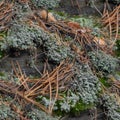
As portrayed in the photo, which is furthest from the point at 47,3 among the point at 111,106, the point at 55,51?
the point at 111,106

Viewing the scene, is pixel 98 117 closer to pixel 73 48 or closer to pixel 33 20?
pixel 73 48

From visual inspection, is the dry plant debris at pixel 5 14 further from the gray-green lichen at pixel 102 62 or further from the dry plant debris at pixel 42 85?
the gray-green lichen at pixel 102 62

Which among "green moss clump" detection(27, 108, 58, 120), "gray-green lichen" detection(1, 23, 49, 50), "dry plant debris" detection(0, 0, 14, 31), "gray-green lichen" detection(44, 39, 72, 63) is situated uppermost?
"dry plant debris" detection(0, 0, 14, 31)

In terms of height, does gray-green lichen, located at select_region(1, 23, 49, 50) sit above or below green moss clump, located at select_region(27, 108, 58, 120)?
above

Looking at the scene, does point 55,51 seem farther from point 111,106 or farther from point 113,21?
point 113,21

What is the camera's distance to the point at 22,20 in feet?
8.09

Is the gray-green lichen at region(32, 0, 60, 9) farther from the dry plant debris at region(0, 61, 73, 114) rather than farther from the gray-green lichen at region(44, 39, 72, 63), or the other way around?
the dry plant debris at region(0, 61, 73, 114)

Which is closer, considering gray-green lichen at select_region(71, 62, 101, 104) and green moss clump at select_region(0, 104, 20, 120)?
green moss clump at select_region(0, 104, 20, 120)

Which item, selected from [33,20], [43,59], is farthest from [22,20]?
[43,59]

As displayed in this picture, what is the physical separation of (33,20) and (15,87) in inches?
22.1

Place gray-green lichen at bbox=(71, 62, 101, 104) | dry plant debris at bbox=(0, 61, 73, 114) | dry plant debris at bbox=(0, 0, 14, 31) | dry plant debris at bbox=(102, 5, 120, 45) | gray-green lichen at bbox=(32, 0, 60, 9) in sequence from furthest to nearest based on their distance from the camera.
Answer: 1. dry plant debris at bbox=(102, 5, 120, 45)
2. gray-green lichen at bbox=(32, 0, 60, 9)
3. dry plant debris at bbox=(0, 0, 14, 31)
4. gray-green lichen at bbox=(71, 62, 101, 104)
5. dry plant debris at bbox=(0, 61, 73, 114)

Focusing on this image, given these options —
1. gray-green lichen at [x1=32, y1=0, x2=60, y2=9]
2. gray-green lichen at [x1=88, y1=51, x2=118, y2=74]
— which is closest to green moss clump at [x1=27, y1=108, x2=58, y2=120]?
gray-green lichen at [x1=88, y1=51, x2=118, y2=74]

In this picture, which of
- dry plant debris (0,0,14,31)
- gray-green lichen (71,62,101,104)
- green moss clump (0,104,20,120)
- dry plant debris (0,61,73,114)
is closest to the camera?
green moss clump (0,104,20,120)

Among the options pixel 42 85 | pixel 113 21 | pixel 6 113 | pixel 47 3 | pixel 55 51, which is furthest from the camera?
pixel 113 21
